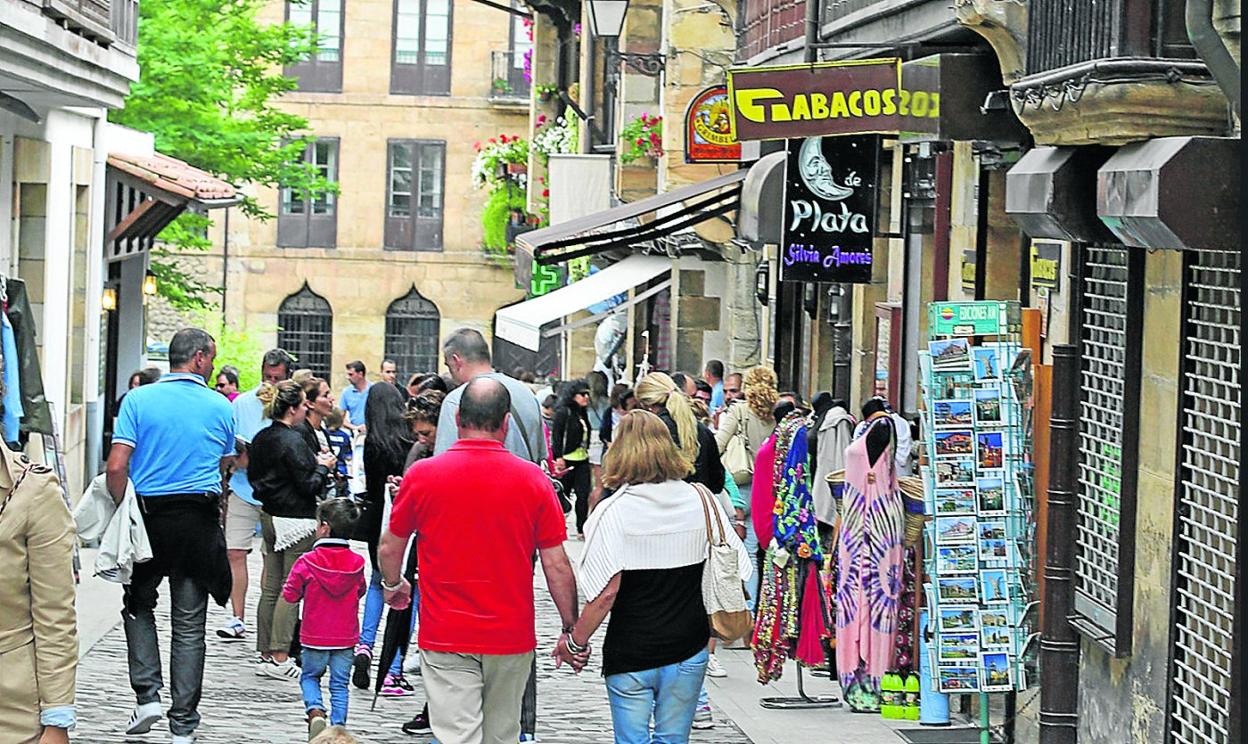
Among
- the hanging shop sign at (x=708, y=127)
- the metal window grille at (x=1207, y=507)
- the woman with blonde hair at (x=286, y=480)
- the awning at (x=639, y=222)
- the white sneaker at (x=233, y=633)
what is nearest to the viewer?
the metal window grille at (x=1207, y=507)

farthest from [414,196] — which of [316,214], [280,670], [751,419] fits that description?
[280,670]

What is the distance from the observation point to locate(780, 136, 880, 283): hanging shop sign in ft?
51.2

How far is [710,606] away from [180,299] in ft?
80.3

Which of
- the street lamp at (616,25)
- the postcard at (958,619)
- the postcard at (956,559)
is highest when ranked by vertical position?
the street lamp at (616,25)

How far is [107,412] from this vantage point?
28172mm

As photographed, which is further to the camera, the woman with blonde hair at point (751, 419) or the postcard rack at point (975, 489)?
the woman with blonde hair at point (751, 419)

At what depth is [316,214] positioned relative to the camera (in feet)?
175

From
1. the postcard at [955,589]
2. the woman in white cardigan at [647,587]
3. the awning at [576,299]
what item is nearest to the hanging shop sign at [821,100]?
the postcard at [955,589]

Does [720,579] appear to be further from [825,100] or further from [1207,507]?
[825,100]

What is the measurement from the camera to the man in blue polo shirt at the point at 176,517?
10.9m

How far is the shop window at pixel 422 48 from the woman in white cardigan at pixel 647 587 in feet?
148

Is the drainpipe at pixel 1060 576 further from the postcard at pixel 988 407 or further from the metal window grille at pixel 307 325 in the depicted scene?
the metal window grille at pixel 307 325

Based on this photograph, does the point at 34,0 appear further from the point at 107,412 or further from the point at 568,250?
the point at 107,412

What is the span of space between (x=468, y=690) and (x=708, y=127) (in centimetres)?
1243
